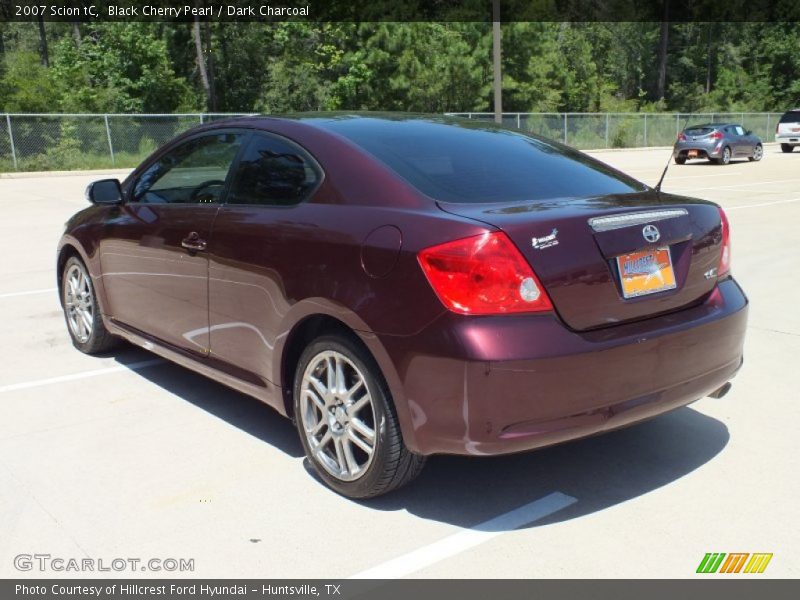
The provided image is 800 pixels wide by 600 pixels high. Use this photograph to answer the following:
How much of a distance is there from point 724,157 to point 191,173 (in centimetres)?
2724

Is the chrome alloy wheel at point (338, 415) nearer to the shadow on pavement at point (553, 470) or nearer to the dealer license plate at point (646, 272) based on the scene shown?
the shadow on pavement at point (553, 470)

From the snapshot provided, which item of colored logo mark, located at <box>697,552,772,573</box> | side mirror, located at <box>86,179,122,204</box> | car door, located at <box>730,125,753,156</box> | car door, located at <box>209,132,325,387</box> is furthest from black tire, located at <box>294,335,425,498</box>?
car door, located at <box>730,125,753,156</box>

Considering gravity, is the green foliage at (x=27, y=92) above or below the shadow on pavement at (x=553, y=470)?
above

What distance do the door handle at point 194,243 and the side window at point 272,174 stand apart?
0.87 feet

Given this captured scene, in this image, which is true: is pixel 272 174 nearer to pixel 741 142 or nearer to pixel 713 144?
pixel 713 144

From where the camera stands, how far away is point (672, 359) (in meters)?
3.39

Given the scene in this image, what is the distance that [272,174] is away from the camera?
4.05 metres

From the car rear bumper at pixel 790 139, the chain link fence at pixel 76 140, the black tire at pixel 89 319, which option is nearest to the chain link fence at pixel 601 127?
the car rear bumper at pixel 790 139

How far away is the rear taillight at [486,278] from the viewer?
3.05 m

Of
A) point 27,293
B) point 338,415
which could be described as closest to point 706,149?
point 27,293

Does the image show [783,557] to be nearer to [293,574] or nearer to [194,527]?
[293,574]

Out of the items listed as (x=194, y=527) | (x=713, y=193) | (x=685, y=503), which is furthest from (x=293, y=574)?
(x=713, y=193)
